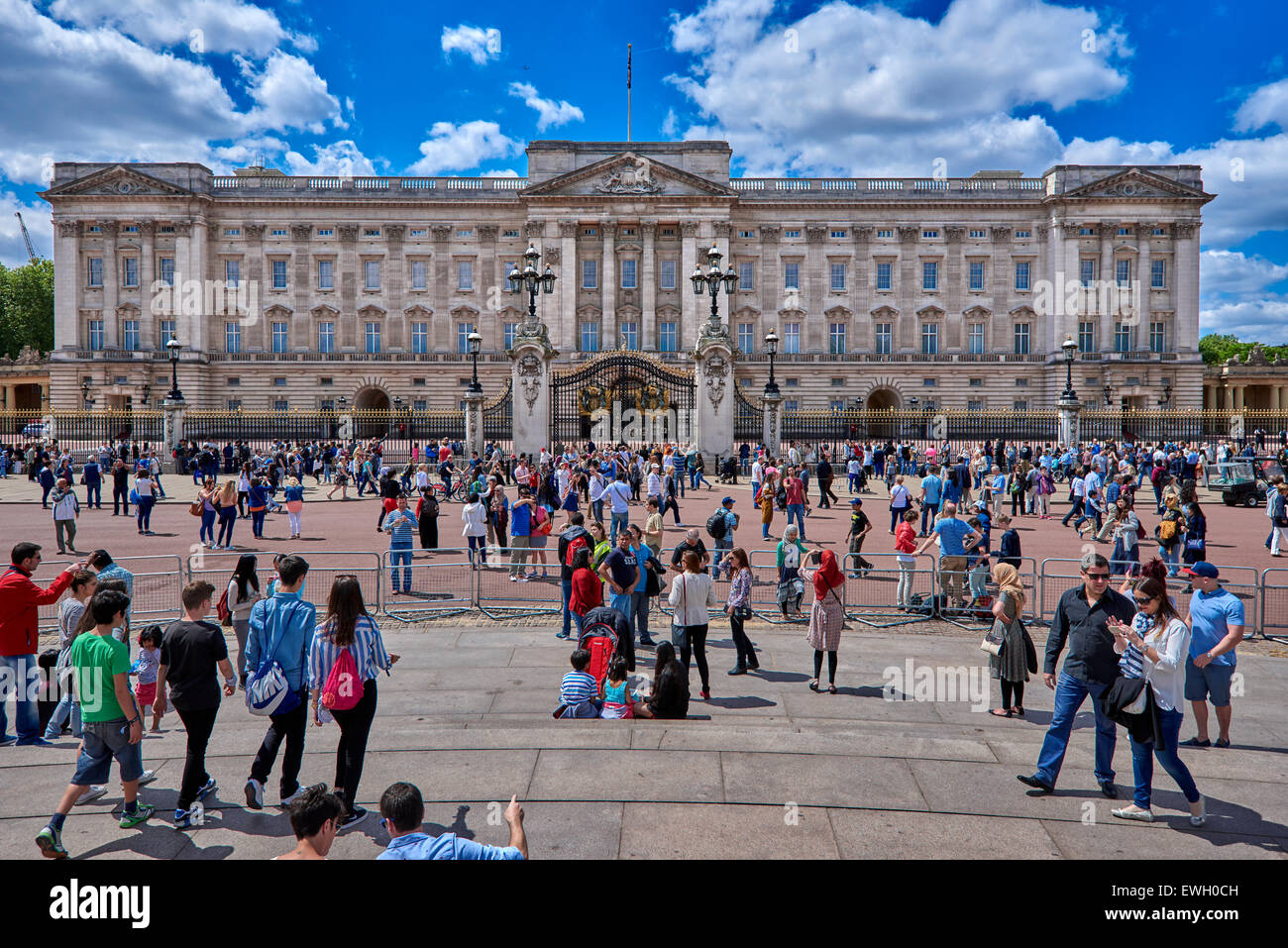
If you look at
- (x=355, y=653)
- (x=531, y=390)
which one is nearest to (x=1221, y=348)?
(x=531, y=390)

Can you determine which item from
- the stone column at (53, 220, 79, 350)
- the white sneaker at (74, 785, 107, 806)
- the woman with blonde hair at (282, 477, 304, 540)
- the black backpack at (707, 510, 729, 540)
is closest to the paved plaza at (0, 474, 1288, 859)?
the white sneaker at (74, 785, 107, 806)

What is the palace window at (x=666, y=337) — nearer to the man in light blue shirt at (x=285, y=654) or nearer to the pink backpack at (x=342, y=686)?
the man in light blue shirt at (x=285, y=654)

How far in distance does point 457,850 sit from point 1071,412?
4078cm

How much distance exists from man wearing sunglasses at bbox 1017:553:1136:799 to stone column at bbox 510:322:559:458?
27932 millimetres

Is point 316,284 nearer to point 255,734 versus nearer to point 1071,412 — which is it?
point 1071,412

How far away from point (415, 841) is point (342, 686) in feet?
7.73

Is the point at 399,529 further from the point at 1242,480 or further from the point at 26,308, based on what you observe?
the point at 26,308

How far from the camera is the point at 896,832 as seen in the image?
20.0ft

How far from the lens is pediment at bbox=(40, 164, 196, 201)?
5859 centimetres

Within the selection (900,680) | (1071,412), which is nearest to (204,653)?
(900,680)

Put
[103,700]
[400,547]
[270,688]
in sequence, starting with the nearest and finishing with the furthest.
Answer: [103,700]
[270,688]
[400,547]

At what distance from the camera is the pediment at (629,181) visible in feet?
193

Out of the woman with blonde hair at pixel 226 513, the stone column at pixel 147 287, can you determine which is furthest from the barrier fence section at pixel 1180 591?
the stone column at pixel 147 287

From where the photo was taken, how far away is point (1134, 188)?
5947 centimetres
